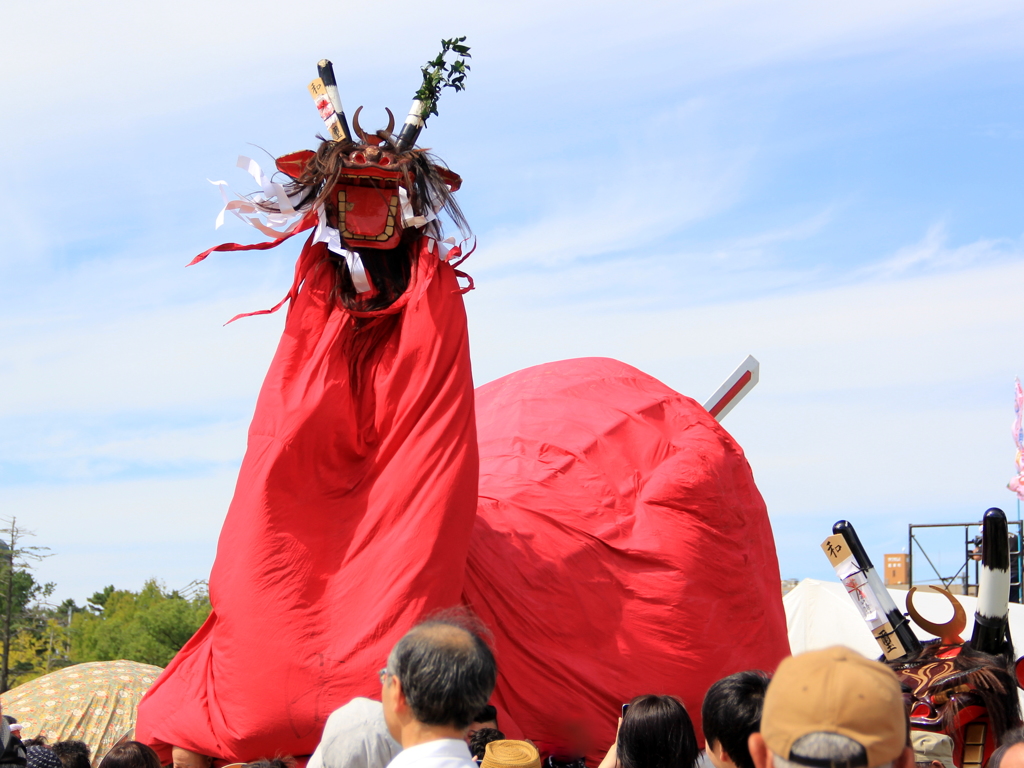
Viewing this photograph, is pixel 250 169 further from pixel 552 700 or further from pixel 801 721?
pixel 801 721

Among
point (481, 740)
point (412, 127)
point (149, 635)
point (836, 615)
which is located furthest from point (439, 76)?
point (149, 635)

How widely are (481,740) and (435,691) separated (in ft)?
5.68

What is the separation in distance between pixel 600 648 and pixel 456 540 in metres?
1.34

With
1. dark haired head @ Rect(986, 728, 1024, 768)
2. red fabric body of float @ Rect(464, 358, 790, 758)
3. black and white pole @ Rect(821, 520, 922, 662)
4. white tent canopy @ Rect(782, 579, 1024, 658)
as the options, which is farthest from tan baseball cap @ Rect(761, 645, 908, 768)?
white tent canopy @ Rect(782, 579, 1024, 658)

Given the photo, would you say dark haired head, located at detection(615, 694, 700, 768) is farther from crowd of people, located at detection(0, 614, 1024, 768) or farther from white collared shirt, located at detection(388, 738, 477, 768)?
white collared shirt, located at detection(388, 738, 477, 768)

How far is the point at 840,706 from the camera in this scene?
5.10 feet

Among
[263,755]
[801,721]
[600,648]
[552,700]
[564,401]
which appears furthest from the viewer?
[564,401]

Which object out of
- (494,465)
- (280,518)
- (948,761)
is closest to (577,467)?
(494,465)

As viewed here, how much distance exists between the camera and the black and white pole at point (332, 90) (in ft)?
16.5

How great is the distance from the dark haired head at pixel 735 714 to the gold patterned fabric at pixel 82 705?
4.98m

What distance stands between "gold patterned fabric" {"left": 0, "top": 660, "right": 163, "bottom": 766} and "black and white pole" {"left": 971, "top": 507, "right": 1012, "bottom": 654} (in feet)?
14.8

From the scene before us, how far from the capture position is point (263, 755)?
173 inches

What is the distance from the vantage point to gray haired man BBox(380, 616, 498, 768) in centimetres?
196

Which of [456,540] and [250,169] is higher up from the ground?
[250,169]
